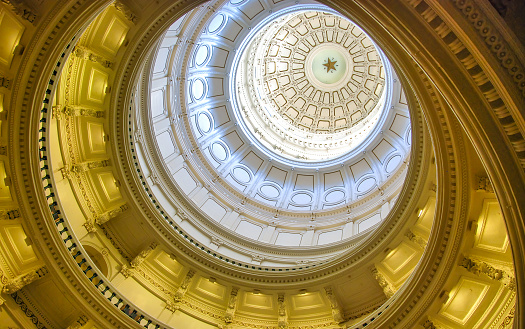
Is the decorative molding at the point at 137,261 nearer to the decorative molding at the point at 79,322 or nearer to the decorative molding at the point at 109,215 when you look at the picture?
the decorative molding at the point at 109,215

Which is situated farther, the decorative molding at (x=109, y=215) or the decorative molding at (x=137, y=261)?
the decorative molding at (x=137, y=261)

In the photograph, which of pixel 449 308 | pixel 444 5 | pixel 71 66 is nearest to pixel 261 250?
pixel 449 308

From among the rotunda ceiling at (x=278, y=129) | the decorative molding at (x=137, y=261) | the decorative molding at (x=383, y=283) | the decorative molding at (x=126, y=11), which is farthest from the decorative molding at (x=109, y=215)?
the decorative molding at (x=383, y=283)

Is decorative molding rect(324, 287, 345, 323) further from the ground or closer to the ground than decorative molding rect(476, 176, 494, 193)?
closer to the ground

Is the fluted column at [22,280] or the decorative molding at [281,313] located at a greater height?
the decorative molding at [281,313]

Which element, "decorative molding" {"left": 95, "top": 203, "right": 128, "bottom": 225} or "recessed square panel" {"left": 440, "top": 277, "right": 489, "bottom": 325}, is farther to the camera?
"decorative molding" {"left": 95, "top": 203, "right": 128, "bottom": 225}

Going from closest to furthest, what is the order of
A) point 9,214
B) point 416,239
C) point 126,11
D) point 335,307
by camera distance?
1. point 9,214
2. point 126,11
3. point 416,239
4. point 335,307

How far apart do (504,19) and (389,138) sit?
61.8ft

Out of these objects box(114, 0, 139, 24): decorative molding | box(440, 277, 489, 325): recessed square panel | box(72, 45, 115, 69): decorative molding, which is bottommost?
box(440, 277, 489, 325): recessed square panel

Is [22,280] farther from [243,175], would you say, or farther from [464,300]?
[243,175]

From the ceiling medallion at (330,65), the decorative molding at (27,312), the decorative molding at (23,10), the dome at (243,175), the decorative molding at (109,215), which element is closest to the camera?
the dome at (243,175)

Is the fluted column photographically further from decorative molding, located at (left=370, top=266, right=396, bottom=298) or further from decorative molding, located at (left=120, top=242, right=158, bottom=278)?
decorative molding, located at (left=370, top=266, right=396, bottom=298)

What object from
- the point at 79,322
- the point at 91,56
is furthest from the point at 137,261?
the point at 91,56

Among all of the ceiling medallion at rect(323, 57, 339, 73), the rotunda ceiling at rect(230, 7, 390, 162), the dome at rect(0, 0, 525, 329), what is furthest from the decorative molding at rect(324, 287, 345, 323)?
the ceiling medallion at rect(323, 57, 339, 73)
